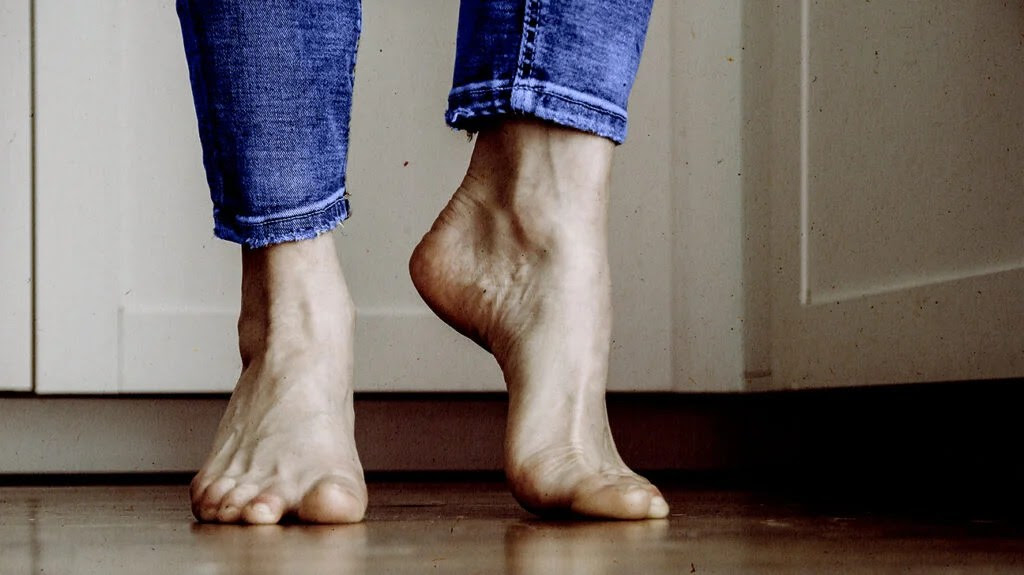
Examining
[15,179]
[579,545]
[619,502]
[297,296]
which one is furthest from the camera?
[15,179]

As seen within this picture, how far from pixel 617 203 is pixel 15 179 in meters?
0.61

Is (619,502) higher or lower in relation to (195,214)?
lower

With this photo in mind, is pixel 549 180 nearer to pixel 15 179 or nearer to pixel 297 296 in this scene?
pixel 297 296

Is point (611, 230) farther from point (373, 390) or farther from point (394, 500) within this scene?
point (394, 500)

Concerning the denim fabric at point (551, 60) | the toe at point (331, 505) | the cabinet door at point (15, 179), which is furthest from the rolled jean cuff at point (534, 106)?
the cabinet door at point (15, 179)

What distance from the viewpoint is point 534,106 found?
29.8 inches

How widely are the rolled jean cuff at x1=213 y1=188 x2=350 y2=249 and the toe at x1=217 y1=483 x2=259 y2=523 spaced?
16cm

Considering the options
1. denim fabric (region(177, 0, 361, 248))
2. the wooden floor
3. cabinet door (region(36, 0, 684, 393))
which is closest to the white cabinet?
cabinet door (region(36, 0, 684, 393))

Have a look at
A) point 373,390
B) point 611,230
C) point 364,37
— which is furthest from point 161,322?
point 611,230

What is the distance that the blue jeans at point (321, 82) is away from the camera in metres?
0.75

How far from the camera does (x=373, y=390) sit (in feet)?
4.29

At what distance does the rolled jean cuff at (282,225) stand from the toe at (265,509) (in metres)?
0.16

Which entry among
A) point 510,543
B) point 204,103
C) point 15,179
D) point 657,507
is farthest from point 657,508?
point 15,179

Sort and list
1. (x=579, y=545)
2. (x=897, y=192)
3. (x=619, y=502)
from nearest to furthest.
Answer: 1. (x=579, y=545)
2. (x=619, y=502)
3. (x=897, y=192)
